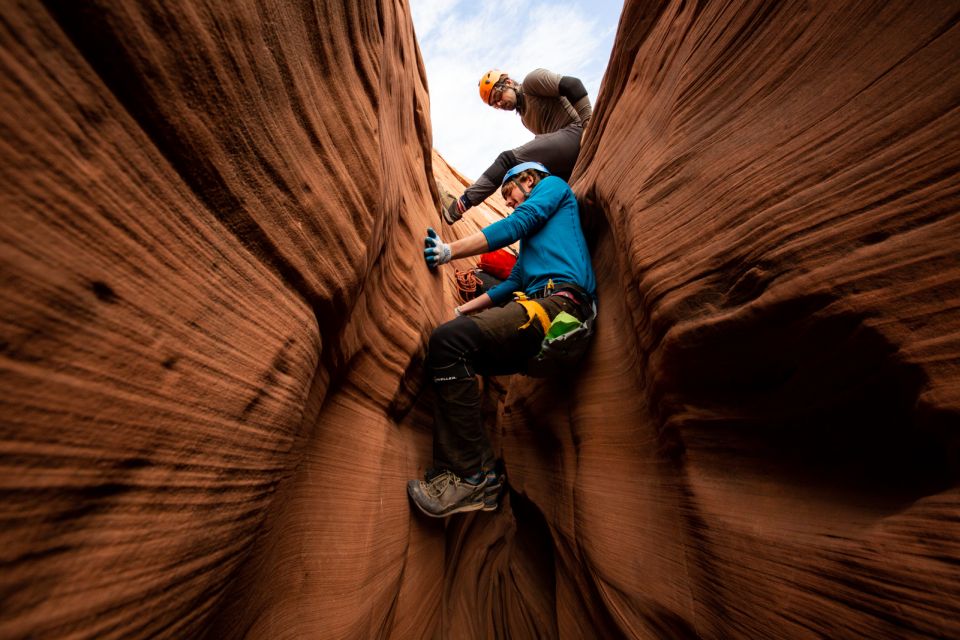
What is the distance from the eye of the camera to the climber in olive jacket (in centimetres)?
431

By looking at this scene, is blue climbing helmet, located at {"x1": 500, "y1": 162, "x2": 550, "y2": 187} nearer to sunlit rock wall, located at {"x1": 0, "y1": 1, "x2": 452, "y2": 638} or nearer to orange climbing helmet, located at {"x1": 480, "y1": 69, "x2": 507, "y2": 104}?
sunlit rock wall, located at {"x1": 0, "y1": 1, "x2": 452, "y2": 638}

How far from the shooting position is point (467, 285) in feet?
13.1

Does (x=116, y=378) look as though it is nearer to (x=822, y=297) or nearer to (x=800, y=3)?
(x=822, y=297)

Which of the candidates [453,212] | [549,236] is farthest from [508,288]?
[453,212]

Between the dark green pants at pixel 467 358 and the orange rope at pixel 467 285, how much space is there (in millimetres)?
1543

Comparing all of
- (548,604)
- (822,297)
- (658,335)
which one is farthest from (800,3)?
(548,604)

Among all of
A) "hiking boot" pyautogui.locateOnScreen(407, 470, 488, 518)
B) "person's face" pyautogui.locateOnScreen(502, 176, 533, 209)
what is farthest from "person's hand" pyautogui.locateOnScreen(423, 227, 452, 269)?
"hiking boot" pyautogui.locateOnScreen(407, 470, 488, 518)

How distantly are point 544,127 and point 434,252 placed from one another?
3.31m

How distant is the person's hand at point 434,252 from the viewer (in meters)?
2.81

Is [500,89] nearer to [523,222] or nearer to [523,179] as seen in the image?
[523,179]

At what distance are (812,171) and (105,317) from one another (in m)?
1.91

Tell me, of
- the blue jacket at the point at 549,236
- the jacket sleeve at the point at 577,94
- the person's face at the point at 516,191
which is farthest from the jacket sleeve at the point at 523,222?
the jacket sleeve at the point at 577,94

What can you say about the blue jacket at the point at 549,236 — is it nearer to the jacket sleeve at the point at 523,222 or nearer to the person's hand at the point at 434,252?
the jacket sleeve at the point at 523,222

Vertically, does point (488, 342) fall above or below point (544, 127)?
below
